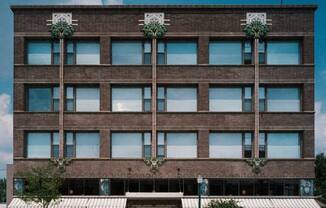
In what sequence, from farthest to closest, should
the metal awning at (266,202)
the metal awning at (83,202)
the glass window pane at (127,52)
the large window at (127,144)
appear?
1. the glass window pane at (127,52)
2. the large window at (127,144)
3. the metal awning at (266,202)
4. the metal awning at (83,202)

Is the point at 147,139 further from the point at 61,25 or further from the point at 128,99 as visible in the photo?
the point at 61,25

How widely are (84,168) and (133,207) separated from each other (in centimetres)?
493

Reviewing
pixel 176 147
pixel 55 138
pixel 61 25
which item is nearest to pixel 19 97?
pixel 55 138

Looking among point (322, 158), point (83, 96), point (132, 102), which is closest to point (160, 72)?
point (132, 102)

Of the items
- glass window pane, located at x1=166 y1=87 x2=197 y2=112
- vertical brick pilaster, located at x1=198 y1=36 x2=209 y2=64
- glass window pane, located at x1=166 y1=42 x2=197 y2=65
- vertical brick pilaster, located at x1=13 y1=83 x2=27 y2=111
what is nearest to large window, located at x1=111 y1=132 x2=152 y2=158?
glass window pane, located at x1=166 y1=87 x2=197 y2=112

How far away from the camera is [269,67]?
145ft

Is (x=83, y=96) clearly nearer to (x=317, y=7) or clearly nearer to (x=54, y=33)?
(x=54, y=33)

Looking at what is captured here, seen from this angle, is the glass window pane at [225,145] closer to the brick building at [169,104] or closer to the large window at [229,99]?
the brick building at [169,104]

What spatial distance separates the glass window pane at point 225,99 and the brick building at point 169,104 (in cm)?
8

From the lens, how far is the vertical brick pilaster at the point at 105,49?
44219mm

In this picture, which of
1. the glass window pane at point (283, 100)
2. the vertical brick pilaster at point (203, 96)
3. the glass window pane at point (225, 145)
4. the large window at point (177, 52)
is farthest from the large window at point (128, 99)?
the glass window pane at point (283, 100)

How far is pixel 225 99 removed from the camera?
4450 centimetres

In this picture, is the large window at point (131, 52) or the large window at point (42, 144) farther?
the large window at point (131, 52)

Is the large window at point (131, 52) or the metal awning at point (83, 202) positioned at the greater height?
the large window at point (131, 52)
